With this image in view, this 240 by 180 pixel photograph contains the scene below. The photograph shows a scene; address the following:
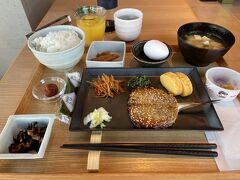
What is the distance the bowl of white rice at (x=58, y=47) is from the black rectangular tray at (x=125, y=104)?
0.10 m

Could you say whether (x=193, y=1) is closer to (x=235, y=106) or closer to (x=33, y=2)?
(x=235, y=106)

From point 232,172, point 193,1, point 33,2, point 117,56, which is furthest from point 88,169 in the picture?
point 193,1

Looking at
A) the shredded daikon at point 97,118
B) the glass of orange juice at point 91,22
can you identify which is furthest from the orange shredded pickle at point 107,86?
the glass of orange juice at point 91,22

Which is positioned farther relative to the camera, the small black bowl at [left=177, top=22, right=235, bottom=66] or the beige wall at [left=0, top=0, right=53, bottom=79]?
the beige wall at [left=0, top=0, right=53, bottom=79]

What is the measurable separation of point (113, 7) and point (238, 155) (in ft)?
4.28

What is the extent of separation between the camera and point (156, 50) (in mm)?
939

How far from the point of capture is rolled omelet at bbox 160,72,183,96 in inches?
32.4

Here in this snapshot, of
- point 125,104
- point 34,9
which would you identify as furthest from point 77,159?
point 34,9

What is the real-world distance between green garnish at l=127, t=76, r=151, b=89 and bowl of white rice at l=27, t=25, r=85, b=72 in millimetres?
287

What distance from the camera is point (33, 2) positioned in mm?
1547

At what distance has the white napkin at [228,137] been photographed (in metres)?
0.62

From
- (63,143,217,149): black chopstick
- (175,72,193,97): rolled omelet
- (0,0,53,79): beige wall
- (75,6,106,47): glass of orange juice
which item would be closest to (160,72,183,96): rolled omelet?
(175,72,193,97): rolled omelet

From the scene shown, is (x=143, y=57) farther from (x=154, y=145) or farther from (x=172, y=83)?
(x=154, y=145)

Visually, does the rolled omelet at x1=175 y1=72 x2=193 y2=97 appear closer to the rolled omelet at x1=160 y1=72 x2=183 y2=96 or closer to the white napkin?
the rolled omelet at x1=160 y1=72 x2=183 y2=96
